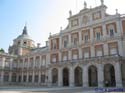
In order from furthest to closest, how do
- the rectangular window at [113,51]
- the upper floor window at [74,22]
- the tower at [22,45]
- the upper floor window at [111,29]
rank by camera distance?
the tower at [22,45] → the upper floor window at [74,22] → the upper floor window at [111,29] → the rectangular window at [113,51]

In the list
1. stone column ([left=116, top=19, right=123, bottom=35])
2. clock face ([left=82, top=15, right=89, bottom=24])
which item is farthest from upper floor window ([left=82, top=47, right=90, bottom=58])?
stone column ([left=116, top=19, right=123, bottom=35])

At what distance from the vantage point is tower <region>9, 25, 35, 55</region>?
62.6m

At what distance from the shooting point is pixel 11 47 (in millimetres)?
65625

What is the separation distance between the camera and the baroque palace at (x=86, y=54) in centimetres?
3340

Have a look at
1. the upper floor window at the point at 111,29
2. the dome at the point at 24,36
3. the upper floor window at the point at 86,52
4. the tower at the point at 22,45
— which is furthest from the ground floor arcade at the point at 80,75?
the dome at the point at 24,36

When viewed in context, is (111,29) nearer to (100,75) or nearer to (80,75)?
(100,75)

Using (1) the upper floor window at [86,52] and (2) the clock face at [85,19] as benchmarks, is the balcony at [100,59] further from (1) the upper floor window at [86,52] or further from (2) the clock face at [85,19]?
(2) the clock face at [85,19]

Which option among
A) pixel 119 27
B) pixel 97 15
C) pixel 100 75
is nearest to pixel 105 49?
pixel 119 27

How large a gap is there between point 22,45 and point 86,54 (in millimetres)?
32459

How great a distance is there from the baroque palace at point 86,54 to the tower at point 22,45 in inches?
386

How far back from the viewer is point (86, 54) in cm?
3847

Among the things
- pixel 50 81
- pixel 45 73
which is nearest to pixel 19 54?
pixel 45 73

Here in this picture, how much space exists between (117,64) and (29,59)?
33012 mm

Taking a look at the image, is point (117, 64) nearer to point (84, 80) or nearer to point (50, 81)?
point (84, 80)
